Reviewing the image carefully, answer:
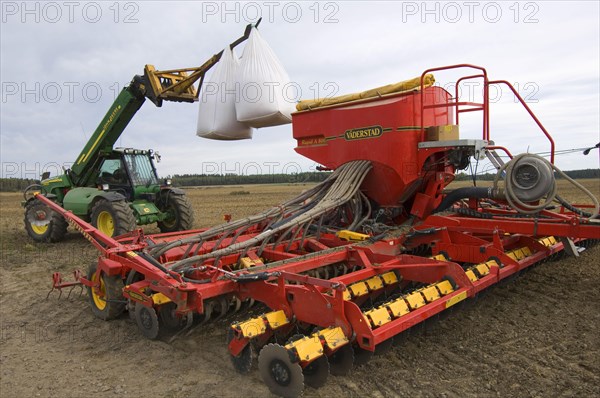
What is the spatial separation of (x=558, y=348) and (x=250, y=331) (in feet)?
7.37

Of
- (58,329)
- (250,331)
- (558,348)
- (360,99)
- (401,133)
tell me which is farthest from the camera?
(360,99)

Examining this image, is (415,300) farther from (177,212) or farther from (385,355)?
(177,212)

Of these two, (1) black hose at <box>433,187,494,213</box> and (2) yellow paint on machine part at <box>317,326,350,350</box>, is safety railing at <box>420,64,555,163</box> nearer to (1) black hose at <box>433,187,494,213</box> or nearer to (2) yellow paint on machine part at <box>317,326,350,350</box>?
(1) black hose at <box>433,187,494,213</box>

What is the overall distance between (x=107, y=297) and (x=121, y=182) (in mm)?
5222

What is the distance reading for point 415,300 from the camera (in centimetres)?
302

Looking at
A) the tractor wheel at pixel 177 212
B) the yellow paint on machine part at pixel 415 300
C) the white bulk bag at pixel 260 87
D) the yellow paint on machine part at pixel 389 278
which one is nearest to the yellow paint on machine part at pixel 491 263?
the yellow paint on machine part at pixel 389 278

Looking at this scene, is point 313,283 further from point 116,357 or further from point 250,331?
point 116,357

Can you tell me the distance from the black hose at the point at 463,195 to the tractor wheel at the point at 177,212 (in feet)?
16.9

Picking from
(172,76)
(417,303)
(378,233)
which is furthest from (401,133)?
(172,76)

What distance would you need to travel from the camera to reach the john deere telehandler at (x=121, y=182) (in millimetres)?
7797

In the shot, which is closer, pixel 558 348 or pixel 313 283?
pixel 313 283

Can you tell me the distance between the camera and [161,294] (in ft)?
11.2

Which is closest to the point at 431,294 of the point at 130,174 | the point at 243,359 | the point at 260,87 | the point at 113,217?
the point at 243,359

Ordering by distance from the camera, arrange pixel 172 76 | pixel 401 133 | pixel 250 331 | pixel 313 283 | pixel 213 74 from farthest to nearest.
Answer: pixel 172 76 < pixel 213 74 < pixel 401 133 < pixel 313 283 < pixel 250 331
